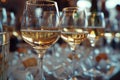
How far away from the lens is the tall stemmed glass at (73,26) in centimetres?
74

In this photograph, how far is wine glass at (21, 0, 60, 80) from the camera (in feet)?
1.83

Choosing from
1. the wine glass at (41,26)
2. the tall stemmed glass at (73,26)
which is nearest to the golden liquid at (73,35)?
the tall stemmed glass at (73,26)

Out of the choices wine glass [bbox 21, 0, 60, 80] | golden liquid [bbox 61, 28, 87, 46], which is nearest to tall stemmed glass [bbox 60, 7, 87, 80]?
golden liquid [bbox 61, 28, 87, 46]

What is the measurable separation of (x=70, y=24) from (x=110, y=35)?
175cm

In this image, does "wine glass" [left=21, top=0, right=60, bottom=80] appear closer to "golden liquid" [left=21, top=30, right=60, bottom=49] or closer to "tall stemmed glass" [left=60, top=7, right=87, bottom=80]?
"golden liquid" [left=21, top=30, right=60, bottom=49]

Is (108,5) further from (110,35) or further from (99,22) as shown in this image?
(99,22)

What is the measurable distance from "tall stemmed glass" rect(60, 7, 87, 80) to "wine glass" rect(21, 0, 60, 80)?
17 centimetres

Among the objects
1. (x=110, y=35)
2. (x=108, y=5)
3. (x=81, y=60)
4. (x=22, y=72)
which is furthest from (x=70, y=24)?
(x=108, y=5)

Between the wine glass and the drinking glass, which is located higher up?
the wine glass

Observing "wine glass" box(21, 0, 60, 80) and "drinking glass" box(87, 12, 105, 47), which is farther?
"drinking glass" box(87, 12, 105, 47)

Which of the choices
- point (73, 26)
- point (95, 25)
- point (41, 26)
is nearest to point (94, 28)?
point (95, 25)

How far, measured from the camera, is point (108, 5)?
269 centimetres

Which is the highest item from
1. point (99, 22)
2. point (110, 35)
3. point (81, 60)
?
point (99, 22)

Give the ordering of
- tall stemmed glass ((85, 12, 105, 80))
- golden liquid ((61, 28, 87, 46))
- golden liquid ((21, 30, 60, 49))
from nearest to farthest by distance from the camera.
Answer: golden liquid ((21, 30, 60, 49)) → golden liquid ((61, 28, 87, 46)) → tall stemmed glass ((85, 12, 105, 80))
